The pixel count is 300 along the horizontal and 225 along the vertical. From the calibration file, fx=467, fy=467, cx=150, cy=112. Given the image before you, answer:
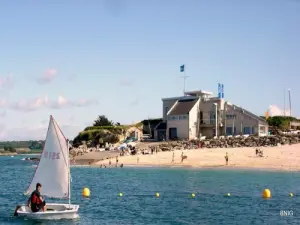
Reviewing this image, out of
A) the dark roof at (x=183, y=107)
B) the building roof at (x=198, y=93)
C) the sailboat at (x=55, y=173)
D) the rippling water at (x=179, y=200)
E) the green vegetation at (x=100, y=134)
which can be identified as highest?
the building roof at (x=198, y=93)

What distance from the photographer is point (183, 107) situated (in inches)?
3669

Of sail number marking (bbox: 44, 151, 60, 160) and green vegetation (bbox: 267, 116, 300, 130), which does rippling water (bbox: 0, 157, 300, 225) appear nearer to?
sail number marking (bbox: 44, 151, 60, 160)

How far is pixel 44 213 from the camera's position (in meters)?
25.9

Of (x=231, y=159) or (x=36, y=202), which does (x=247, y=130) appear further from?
(x=36, y=202)

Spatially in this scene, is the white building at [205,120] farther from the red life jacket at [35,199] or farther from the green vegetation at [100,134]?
the red life jacket at [35,199]

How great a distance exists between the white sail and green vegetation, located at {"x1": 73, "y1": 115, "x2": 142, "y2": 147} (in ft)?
250

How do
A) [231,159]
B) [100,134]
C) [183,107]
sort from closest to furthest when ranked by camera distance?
1. [231,159]
2. [183,107]
3. [100,134]

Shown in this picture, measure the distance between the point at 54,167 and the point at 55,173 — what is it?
1.20 feet

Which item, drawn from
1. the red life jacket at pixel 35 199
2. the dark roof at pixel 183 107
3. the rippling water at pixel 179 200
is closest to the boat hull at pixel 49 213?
the rippling water at pixel 179 200

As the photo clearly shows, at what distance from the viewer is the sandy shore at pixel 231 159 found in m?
61.3

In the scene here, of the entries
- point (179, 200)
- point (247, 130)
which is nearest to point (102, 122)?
point (247, 130)

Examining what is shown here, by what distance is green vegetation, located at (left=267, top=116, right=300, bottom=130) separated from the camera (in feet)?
314

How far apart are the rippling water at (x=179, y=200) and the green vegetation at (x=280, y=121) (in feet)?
148

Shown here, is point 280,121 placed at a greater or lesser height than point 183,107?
lesser
